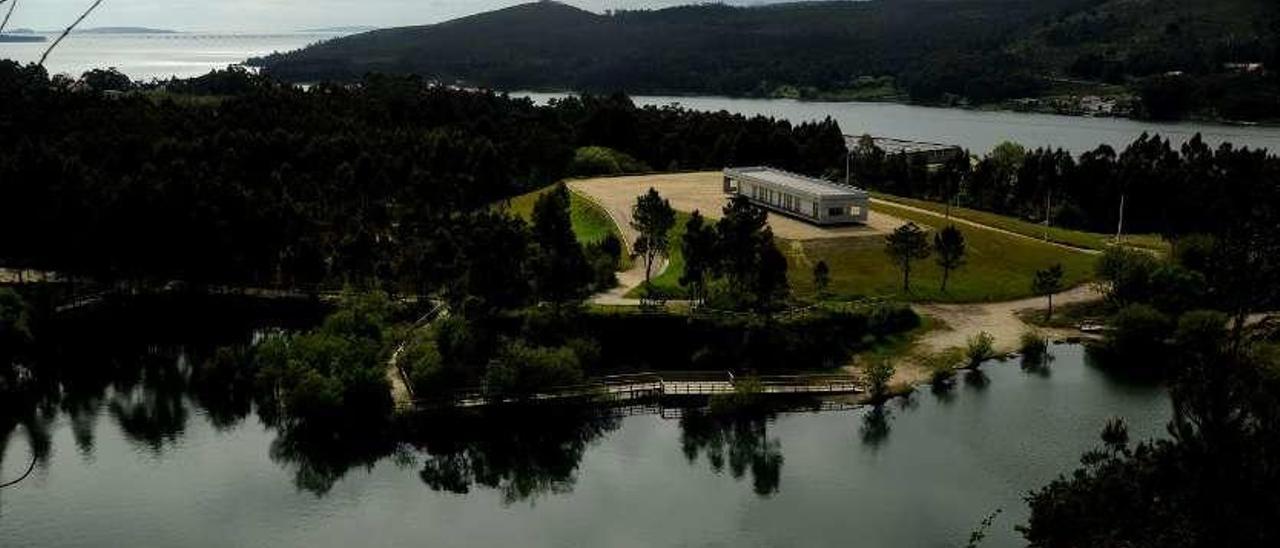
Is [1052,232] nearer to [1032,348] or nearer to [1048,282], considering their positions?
[1048,282]

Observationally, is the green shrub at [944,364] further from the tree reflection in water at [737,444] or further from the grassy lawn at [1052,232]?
the grassy lawn at [1052,232]

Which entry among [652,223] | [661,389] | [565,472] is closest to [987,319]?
[652,223]

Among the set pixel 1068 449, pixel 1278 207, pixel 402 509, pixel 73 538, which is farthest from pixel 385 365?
pixel 1278 207

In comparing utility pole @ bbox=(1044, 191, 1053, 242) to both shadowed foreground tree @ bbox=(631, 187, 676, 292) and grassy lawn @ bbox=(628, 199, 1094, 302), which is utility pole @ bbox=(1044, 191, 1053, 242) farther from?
shadowed foreground tree @ bbox=(631, 187, 676, 292)

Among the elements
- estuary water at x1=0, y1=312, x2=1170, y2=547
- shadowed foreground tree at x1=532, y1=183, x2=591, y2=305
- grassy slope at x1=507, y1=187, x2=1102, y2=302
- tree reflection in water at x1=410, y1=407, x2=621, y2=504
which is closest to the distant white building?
grassy slope at x1=507, y1=187, x2=1102, y2=302

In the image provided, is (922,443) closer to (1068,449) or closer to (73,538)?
(1068,449)
